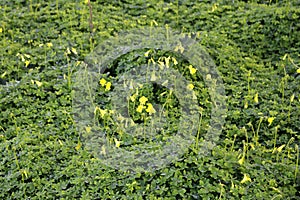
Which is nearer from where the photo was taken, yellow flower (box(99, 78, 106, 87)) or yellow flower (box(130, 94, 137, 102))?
yellow flower (box(130, 94, 137, 102))

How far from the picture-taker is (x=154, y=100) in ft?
11.5

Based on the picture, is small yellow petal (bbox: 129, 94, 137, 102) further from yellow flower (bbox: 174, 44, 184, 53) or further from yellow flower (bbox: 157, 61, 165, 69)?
yellow flower (bbox: 174, 44, 184, 53)

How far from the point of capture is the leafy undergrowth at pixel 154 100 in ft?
9.15

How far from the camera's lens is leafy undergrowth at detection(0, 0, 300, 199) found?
2789mm

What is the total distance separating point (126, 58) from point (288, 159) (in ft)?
5.20

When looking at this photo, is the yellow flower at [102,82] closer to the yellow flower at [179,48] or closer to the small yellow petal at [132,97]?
the small yellow petal at [132,97]

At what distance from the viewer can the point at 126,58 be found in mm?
3834

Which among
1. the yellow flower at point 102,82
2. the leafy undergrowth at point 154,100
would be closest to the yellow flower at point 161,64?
the leafy undergrowth at point 154,100

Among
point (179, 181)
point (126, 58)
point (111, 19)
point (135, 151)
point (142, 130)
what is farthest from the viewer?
point (111, 19)

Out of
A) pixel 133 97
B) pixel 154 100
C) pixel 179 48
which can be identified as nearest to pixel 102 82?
pixel 133 97

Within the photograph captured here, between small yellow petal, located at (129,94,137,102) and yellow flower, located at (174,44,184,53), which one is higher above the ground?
yellow flower, located at (174,44,184,53)

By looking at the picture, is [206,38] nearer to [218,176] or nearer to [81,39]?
[81,39]

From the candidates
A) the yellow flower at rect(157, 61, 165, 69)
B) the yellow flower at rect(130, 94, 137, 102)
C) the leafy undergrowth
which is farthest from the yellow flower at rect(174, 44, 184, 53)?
the yellow flower at rect(130, 94, 137, 102)

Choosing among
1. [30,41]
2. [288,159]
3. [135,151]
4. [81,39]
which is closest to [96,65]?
[81,39]
